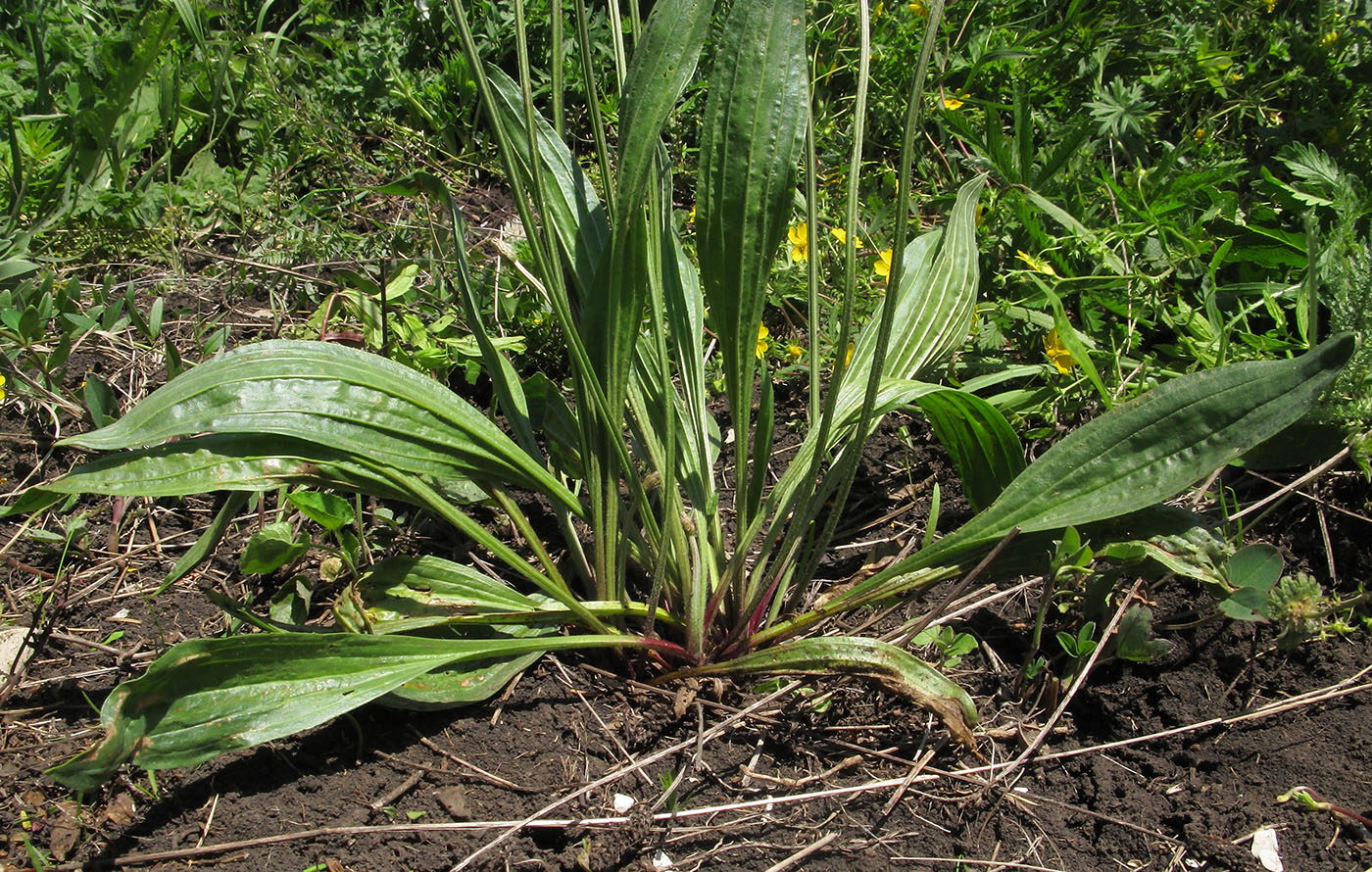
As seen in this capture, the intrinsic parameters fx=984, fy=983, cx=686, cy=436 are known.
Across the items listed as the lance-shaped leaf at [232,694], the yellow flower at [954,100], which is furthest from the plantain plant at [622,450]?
the yellow flower at [954,100]

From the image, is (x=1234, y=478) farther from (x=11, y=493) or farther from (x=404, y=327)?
(x=11, y=493)

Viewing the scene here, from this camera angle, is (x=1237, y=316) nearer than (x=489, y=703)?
No

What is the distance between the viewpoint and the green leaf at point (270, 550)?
1.43m

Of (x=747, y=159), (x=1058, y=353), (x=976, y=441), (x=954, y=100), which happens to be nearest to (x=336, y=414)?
(x=747, y=159)

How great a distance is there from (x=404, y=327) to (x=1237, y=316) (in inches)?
64.6

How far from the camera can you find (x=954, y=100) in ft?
8.47

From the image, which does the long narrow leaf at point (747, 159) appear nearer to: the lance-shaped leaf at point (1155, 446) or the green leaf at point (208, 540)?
the lance-shaped leaf at point (1155, 446)

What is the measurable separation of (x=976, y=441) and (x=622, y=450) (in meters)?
0.59

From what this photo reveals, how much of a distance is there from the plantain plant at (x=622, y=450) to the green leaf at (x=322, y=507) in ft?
0.41

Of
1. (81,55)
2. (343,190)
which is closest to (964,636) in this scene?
(343,190)

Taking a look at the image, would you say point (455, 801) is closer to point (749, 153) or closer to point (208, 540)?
point (208, 540)

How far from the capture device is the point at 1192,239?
211 cm

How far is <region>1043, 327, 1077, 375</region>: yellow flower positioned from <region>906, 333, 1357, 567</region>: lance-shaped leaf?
547 millimetres

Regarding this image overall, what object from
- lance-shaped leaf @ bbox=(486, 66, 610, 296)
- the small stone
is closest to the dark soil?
the small stone
